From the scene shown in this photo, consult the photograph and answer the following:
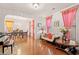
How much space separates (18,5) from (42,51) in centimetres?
84

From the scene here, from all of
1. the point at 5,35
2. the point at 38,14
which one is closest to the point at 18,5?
the point at 38,14

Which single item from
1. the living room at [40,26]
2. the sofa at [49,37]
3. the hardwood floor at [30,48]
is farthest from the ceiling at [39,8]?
the hardwood floor at [30,48]

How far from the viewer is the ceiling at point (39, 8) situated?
7.82 feet

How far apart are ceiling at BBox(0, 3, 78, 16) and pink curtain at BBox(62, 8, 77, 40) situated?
97 millimetres

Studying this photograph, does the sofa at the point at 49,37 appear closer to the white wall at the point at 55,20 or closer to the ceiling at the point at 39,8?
the white wall at the point at 55,20

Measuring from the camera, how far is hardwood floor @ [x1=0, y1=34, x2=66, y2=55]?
2.42 metres

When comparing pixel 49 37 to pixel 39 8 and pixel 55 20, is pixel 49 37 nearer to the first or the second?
pixel 55 20

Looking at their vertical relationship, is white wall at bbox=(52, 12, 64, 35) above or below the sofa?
above

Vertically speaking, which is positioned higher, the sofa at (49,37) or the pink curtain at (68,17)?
the pink curtain at (68,17)

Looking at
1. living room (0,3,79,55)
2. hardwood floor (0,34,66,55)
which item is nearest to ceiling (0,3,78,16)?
living room (0,3,79,55)

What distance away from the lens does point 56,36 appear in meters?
2.41

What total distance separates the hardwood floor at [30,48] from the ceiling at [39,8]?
0.44m

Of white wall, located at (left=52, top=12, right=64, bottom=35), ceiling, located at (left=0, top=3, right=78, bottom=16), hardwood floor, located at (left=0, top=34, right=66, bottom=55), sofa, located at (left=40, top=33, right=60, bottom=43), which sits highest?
ceiling, located at (left=0, top=3, right=78, bottom=16)

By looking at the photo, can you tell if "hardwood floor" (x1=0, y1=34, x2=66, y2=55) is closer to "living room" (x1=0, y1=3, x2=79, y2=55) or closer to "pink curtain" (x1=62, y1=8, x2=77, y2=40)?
"living room" (x1=0, y1=3, x2=79, y2=55)
